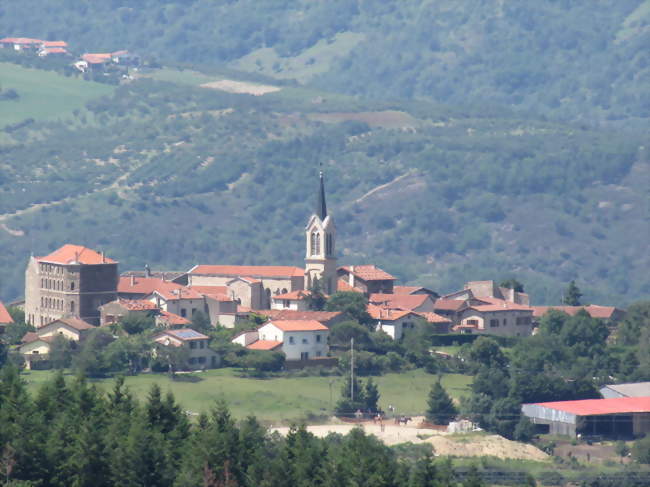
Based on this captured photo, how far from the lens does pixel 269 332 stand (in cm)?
13438

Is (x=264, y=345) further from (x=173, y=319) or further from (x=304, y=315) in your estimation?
(x=173, y=319)

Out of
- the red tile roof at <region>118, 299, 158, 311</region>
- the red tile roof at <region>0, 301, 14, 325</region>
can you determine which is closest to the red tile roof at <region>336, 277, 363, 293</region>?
the red tile roof at <region>118, 299, 158, 311</region>

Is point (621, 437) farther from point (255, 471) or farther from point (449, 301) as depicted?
point (255, 471)

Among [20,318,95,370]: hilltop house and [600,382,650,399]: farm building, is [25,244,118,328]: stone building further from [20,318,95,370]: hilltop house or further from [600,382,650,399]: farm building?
[600,382,650,399]: farm building

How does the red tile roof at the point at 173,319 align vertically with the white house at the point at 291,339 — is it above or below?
above

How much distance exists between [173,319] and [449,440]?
24.2m

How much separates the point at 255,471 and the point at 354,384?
39170mm

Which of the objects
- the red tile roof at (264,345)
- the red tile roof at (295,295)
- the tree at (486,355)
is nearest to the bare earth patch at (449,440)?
the tree at (486,355)

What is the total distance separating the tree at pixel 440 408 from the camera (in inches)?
4850

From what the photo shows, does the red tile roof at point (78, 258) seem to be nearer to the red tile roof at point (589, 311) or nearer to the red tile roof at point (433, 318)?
the red tile roof at point (433, 318)

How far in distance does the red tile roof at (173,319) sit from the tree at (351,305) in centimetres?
885

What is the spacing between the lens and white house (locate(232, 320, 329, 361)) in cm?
13300

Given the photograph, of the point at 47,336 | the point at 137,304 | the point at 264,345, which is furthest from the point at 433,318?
the point at 47,336

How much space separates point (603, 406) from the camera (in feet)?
414
